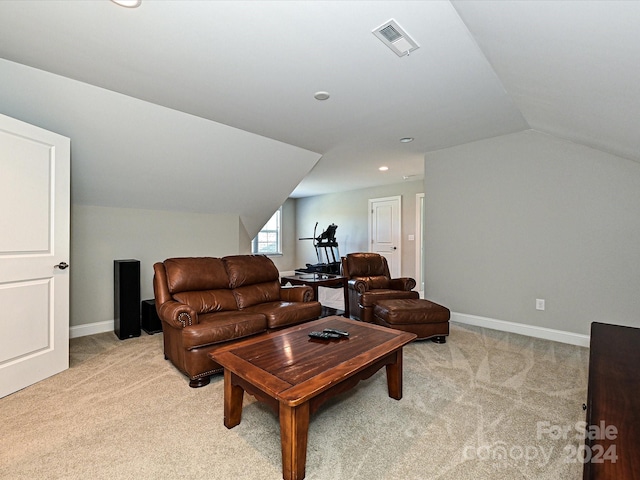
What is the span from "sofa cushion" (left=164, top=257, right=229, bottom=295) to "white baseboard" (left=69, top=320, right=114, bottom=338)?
160cm

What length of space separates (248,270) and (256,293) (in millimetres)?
270

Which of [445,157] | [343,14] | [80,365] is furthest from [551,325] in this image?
[80,365]

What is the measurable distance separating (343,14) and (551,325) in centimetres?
376

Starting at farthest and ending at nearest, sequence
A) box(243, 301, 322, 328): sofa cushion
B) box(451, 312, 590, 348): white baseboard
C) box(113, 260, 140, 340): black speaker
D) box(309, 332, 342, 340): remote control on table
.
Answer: box(113, 260, 140, 340): black speaker → box(451, 312, 590, 348): white baseboard → box(243, 301, 322, 328): sofa cushion → box(309, 332, 342, 340): remote control on table

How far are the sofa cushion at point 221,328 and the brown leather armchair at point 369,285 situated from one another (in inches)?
57.0

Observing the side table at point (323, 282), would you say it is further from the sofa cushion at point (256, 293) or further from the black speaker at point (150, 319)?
the black speaker at point (150, 319)

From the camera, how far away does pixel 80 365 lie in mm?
2705

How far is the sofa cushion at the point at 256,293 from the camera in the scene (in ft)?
10.5

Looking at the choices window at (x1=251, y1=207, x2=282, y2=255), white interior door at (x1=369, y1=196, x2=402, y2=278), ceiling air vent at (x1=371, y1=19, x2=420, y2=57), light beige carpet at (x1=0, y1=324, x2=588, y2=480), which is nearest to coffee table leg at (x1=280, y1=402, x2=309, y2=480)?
light beige carpet at (x1=0, y1=324, x2=588, y2=480)

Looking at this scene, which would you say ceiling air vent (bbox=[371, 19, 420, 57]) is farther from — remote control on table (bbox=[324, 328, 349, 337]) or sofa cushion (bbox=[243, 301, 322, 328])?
sofa cushion (bbox=[243, 301, 322, 328])

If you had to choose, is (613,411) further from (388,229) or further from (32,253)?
(388,229)

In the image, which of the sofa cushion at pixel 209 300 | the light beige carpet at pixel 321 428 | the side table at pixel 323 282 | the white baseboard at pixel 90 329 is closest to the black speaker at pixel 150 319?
the white baseboard at pixel 90 329

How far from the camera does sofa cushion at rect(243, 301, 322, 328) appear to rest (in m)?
2.84

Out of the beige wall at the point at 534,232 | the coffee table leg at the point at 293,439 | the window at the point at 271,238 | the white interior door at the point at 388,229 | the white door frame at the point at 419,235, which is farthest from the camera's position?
the window at the point at 271,238
